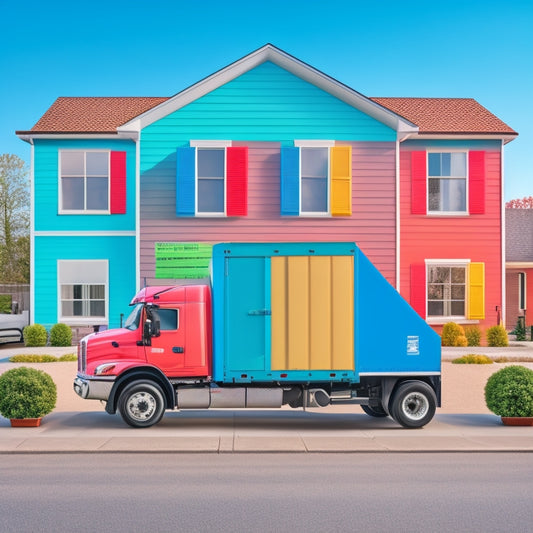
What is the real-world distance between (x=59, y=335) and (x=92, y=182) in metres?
5.29

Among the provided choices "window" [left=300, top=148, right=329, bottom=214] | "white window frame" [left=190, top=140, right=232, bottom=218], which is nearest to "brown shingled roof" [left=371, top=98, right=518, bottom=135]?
"window" [left=300, top=148, right=329, bottom=214]

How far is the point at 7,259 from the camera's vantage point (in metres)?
49.0

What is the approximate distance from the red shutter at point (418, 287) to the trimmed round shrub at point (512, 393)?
39.9 ft

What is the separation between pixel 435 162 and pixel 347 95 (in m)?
4.10

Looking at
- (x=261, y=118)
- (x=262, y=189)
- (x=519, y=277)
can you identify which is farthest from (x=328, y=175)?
(x=519, y=277)

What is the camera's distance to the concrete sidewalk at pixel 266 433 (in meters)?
11.7

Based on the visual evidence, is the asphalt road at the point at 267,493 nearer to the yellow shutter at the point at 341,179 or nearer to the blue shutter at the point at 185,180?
the blue shutter at the point at 185,180

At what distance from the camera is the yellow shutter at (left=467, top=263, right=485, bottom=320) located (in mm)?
26344

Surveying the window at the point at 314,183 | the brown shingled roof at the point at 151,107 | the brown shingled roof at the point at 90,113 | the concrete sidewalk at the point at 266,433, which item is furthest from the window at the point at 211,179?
the concrete sidewalk at the point at 266,433

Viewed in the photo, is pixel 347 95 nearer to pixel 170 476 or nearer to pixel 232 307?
pixel 232 307

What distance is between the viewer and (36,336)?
25641mm

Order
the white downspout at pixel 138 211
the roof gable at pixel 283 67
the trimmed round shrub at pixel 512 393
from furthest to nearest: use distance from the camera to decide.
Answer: the white downspout at pixel 138 211, the roof gable at pixel 283 67, the trimmed round shrub at pixel 512 393

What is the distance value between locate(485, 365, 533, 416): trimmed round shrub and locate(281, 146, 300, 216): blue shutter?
12.1 metres

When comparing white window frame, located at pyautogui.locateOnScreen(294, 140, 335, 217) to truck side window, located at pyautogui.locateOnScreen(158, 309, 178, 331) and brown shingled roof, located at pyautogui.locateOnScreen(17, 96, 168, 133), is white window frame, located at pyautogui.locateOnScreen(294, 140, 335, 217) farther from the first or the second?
truck side window, located at pyautogui.locateOnScreen(158, 309, 178, 331)
